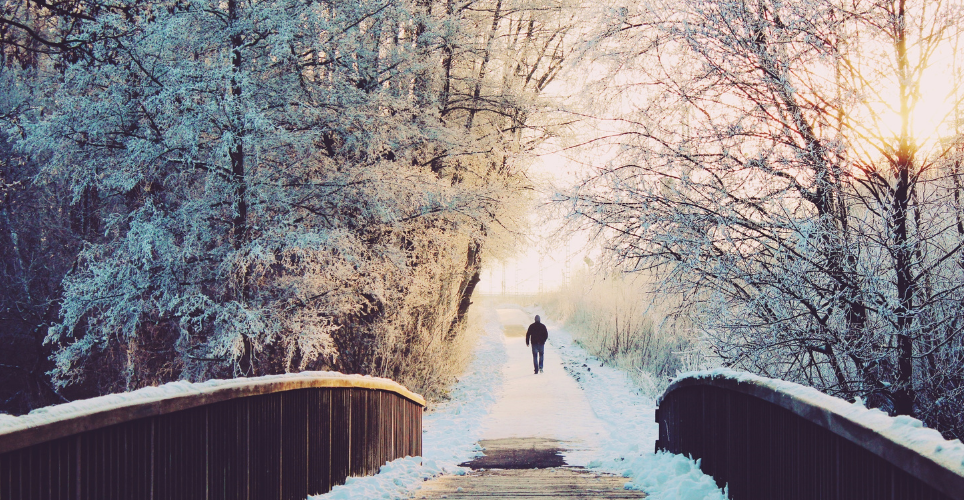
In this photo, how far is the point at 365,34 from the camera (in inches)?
473

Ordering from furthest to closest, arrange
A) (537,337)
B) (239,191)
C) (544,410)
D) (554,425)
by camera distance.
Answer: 1. (537,337)
2. (544,410)
3. (554,425)
4. (239,191)

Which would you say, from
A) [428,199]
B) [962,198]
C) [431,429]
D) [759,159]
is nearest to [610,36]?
[759,159]

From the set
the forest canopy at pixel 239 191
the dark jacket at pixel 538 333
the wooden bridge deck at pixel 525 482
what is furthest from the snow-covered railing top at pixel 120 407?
the dark jacket at pixel 538 333

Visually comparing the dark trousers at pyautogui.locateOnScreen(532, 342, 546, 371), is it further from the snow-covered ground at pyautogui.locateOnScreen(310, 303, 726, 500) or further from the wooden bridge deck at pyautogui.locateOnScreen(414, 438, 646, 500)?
the wooden bridge deck at pyautogui.locateOnScreen(414, 438, 646, 500)

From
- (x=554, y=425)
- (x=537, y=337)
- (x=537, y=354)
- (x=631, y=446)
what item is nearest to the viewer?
(x=631, y=446)

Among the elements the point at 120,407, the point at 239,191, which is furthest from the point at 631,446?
the point at 120,407

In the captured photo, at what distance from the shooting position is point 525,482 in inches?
273

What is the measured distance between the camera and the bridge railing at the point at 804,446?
2223 millimetres

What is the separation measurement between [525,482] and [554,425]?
22.1 feet

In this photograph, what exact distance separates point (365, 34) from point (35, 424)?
10540 mm

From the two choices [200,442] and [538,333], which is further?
[538,333]

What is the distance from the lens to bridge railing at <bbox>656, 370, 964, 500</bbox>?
2223mm

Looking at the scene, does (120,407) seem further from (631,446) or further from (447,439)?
(447,439)

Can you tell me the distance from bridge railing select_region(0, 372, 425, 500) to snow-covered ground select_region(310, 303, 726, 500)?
0.44m
